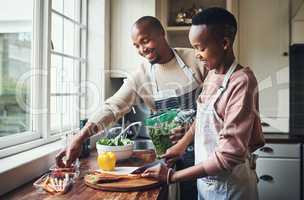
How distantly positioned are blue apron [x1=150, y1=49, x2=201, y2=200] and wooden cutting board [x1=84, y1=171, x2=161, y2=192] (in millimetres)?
396

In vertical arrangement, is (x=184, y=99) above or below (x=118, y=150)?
above

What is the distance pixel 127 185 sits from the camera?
1.16 metres

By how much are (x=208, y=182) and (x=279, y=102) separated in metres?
1.70

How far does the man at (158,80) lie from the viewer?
1523 mm

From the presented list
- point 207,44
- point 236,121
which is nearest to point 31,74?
point 207,44

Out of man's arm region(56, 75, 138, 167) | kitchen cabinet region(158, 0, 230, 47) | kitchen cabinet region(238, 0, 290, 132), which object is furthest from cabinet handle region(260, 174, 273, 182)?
man's arm region(56, 75, 138, 167)

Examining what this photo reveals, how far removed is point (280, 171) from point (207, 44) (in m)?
1.67

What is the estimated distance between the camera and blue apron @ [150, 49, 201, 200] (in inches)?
62.4

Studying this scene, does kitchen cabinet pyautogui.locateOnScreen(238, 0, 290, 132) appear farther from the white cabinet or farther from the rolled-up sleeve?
the rolled-up sleeve

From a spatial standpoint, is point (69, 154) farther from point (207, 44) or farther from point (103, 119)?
point (207, 44)

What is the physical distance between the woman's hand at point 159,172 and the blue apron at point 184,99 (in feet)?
1.34

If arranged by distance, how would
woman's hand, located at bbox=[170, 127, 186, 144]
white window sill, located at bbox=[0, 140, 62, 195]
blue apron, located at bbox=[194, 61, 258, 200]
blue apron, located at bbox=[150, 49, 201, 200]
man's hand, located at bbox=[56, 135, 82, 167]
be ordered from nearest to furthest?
blue apron, located at bbox=[194, 61, 258, 200], white window sill, located at bbox=[0, 140, 62, 195], man's hand, located at bbox=[56, 135, 82, 167], woman's hand, located at bbox=[170, 127, 186, 144], blue apron, located at bbox=[150, 49, 201, 200]

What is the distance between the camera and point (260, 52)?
8.60 ft

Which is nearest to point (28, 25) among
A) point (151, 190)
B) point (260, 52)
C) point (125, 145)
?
point (125, 145)
